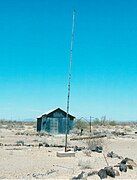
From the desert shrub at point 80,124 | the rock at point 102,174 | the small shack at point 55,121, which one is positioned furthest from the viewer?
the desert shrub at point 80,124

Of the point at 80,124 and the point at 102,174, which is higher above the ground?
the point at 80,124

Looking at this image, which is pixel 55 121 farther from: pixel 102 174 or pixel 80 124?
pixel 102 174

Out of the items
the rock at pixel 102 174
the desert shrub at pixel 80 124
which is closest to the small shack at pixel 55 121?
the desert shrub at pixel 80 124

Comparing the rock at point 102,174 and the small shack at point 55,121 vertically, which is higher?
the small shack at point 55,121

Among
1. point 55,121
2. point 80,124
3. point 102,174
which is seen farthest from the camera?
point 80,124

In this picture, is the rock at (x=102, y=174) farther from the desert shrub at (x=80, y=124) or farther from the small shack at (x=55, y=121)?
Result: the desert shrub at (x=80, y=124)

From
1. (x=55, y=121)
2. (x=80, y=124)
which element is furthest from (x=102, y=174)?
(x=80, y=124)

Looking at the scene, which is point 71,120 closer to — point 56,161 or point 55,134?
point 55,134

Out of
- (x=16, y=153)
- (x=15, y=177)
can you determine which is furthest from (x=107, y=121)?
(x=15, y=177)

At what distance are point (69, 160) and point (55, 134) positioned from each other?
103 feet

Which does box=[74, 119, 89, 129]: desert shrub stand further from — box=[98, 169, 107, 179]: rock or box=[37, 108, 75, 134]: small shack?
box=[98, 169, 107, 179]: rock

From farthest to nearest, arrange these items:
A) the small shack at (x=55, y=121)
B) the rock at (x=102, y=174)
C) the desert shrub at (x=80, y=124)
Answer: the desert shrub at (x=80, y=124) → the small shack at (x=55, y=121) → the rock at (x=102, y=174)

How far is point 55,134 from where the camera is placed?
54625mm

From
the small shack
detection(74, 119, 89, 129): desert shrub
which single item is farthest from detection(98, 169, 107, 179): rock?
detection(74, 119, 89, 129): desert shrub
